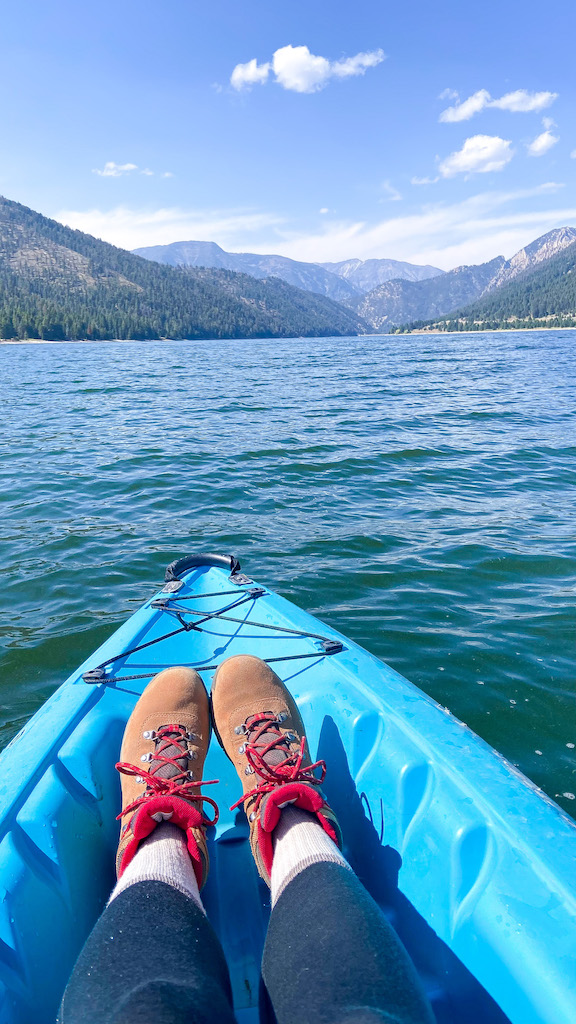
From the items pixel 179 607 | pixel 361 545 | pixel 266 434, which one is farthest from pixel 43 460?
pixel 179 607

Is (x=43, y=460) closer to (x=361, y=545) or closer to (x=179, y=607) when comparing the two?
(x=361, y=545)

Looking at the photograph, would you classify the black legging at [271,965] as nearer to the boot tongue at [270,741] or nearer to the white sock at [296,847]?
the white sock at [296,847]

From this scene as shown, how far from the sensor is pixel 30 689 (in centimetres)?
466

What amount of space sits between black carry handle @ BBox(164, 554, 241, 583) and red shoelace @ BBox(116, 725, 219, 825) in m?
2.21

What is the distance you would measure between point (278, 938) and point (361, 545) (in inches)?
229

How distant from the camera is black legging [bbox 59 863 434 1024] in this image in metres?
1.38

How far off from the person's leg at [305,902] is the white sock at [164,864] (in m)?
0.30

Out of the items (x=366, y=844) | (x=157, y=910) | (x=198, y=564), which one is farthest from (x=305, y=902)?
(x=198, y=564)

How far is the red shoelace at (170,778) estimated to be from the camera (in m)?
2.28

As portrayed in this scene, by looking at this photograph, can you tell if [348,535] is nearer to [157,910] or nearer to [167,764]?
[167,764]

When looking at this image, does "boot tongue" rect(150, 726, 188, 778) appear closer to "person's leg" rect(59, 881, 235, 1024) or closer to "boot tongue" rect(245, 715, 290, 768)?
"boot tongue" rect(245, 715, 290, 768)

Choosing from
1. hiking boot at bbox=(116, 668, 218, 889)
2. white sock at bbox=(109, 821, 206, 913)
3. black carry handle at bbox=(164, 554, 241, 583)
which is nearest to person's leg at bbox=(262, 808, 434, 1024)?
white sock at bbox=(109, 821, 206, 913)

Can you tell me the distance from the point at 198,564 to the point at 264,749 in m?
2.78

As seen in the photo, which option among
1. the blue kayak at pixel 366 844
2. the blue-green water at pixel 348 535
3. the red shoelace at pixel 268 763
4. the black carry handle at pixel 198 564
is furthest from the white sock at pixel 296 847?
the black carry handle at pixel 198 564
